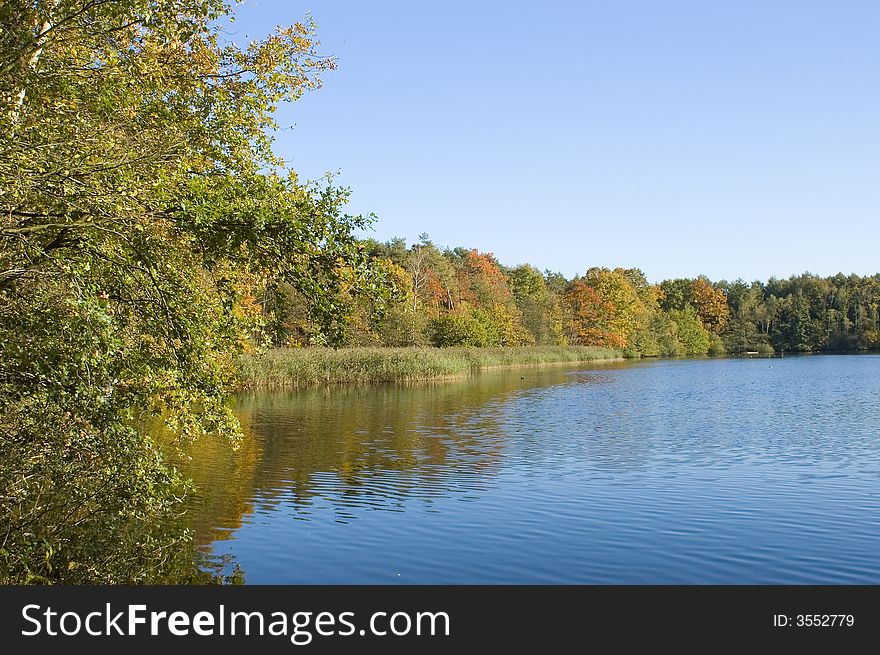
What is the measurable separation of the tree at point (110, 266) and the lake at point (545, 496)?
302 cm

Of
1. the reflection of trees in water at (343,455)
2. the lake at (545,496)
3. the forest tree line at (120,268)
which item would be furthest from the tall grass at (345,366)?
the forest tree line at (120,268)

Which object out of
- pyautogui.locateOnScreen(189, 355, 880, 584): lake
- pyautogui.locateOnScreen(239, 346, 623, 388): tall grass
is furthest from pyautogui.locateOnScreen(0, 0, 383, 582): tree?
pyautogui.locateOnScreen(239, 346, 623, 388): tall grass

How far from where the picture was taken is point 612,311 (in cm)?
9531

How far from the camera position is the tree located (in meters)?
7.38

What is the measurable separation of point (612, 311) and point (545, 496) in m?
81.3

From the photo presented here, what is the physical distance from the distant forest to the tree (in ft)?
78.1

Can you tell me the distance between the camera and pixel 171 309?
8352 millimetres

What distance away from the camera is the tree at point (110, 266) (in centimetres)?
738

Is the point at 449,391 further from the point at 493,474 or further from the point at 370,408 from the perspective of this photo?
the point at 493,474

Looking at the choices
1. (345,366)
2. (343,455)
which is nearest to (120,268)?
(343,455)

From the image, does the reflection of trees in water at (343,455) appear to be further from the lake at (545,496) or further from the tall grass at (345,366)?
the tall grass at (345,366)

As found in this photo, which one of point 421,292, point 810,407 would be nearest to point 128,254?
point 810,407

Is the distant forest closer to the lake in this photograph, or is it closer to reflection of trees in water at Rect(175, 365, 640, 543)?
reflection of trees in water at Rect(175, 365, 640, 543)

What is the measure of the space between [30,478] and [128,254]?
8.44 feet
